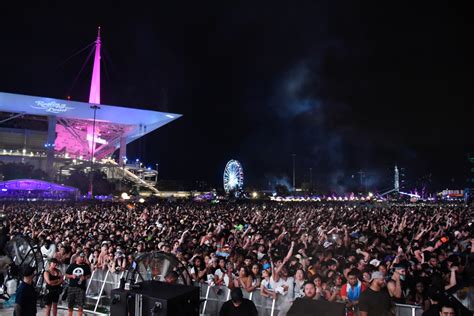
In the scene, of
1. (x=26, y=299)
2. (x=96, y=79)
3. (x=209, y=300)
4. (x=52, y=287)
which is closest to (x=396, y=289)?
(x=209, y=300)

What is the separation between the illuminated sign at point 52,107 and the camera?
222 ft

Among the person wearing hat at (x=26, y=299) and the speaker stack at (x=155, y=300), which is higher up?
the speaker stack at (x=155, y=300)

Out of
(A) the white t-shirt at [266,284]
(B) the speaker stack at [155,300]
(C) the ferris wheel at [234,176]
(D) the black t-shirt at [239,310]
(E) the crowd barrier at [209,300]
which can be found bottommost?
(E) the crowd barrier at [209,300]

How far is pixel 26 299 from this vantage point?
18.8 feet

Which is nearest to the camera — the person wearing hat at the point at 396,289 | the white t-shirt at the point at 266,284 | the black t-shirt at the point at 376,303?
the black t-shirt at the point at 376,303

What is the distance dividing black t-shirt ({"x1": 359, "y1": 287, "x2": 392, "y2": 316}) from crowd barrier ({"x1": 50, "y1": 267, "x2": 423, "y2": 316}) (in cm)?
37

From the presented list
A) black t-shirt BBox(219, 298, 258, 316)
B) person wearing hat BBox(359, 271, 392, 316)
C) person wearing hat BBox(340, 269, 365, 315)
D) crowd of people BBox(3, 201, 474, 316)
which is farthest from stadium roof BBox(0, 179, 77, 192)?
person wearing hat BBox(359, 271, 392, 316)

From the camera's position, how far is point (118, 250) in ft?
32.6

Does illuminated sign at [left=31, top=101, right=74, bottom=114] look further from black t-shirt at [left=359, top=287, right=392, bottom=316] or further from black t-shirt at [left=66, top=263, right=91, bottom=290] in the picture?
black t-shirt at [left=359, top=287, right=392, bottom=316]

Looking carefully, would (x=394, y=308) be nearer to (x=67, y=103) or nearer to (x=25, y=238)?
(x=25, y=238)

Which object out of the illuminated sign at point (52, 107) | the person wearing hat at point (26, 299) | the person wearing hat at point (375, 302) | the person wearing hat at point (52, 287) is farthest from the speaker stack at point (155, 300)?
the illuminated sign at point (52, 107)

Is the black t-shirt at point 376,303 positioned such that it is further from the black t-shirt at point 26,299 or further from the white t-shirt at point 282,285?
the black t-shirt at point 26,299

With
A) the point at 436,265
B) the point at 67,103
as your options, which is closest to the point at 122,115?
the point at 67,103

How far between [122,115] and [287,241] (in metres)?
69.4
